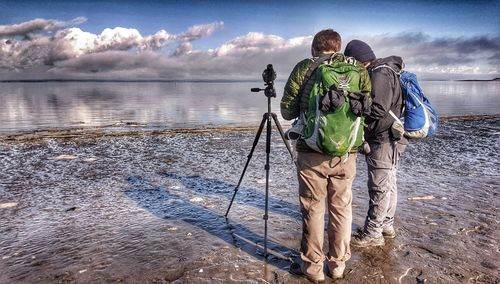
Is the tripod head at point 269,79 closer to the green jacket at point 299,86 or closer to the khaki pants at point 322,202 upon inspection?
the green jacket at point 299,86

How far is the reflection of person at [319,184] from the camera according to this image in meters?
4.08

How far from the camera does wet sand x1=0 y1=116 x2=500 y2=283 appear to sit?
464 cm

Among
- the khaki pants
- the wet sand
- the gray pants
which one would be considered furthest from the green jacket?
the wet sand

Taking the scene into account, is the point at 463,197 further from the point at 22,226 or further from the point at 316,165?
the point at 22,226

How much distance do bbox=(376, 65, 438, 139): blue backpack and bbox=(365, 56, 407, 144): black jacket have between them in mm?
107

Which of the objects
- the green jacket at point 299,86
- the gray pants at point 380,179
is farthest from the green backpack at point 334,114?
the gray pants at point 380,179

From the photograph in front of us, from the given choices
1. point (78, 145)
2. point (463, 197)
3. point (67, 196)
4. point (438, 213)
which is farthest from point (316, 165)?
point (78, 145)

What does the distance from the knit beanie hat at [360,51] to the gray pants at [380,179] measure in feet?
4.04

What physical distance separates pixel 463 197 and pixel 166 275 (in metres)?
6.44

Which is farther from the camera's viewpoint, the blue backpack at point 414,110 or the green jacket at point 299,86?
the blue backpack at point 414,110

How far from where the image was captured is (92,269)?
4668mm

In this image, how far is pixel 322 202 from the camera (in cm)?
432

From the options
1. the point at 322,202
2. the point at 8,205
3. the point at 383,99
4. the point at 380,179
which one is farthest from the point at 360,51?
the point at 8,205

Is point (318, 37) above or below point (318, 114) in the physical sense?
above
